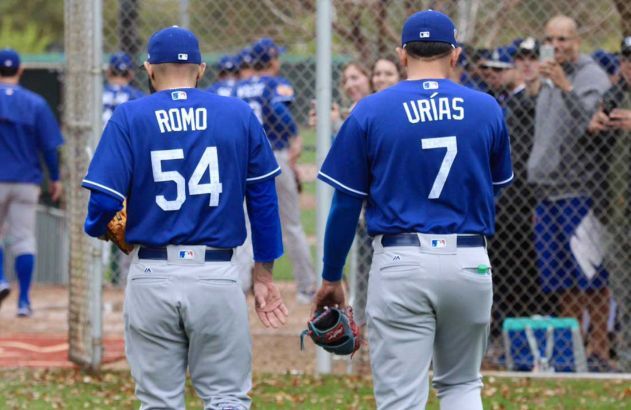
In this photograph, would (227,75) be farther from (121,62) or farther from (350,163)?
(350,163)

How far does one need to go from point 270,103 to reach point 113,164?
14.3 ft

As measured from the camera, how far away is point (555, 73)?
26.5ft

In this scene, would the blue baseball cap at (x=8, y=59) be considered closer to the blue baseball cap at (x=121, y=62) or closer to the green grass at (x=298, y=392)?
the blue baseball cap at (x=121, y=62)

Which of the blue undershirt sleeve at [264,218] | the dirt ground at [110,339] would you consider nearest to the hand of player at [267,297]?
the blue undershirt sleeve at [264,218]

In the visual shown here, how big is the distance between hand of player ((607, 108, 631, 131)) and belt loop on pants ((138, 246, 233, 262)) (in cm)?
384

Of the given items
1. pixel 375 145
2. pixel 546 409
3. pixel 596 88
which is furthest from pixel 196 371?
pixel 596 88

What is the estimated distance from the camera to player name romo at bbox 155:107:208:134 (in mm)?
4848

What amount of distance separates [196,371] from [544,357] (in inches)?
150

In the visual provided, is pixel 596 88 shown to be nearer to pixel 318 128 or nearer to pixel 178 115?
pixel 318 128

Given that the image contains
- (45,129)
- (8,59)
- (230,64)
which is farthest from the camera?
(45,129)

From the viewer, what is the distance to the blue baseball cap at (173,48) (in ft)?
16.3

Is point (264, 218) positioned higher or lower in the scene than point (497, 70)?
lower

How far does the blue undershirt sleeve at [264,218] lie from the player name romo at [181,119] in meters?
0.41

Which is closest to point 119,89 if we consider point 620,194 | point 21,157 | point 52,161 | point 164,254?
point 52,161
